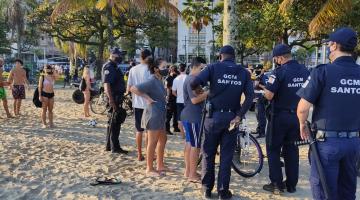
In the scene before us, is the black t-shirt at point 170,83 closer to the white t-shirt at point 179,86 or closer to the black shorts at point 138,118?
the white t-shirt at point 179,86

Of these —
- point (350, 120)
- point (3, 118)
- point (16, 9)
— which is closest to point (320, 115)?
point (350, 120)

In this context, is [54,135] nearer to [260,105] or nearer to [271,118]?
[260,105]

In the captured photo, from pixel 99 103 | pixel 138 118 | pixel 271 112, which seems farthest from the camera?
pixel 99 103

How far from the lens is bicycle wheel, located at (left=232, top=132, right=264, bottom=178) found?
6677mm

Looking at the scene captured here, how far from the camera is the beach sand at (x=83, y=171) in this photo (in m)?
5.73

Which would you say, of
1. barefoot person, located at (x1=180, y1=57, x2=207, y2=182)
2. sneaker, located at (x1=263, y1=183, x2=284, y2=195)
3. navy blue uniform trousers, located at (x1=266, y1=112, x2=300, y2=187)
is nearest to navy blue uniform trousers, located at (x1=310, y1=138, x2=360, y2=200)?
navy blue uniform trousers, located at (x1=266, y1=112, x2=300, y2=187)

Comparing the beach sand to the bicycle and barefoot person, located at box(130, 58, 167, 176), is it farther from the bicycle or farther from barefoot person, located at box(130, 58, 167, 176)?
barefoot person, located at box(130, 58, 167, 176)

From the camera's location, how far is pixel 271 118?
5703 mm

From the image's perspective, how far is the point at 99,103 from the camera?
567 inches

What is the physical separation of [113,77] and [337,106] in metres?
4.72

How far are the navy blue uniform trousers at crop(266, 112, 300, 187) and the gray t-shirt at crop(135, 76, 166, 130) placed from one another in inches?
64.9

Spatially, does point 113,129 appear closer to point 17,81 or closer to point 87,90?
point 87,90

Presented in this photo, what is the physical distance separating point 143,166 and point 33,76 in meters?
29.6

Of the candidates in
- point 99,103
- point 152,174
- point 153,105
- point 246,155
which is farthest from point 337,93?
point 99,103
